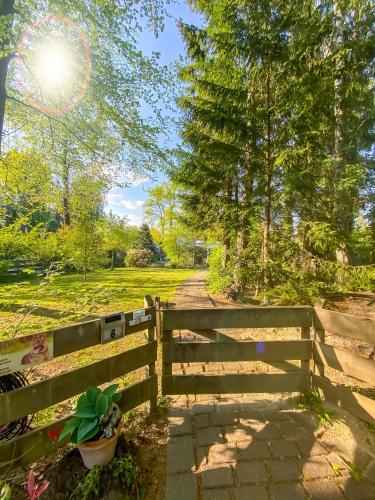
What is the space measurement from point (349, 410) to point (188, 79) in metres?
7.63

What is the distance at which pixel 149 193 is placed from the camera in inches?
996

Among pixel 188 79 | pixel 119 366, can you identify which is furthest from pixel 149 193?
pixel 119 366

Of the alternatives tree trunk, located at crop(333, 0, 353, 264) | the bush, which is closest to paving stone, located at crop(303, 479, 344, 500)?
tree trunk, located at crop(333, 0, 353, 264)

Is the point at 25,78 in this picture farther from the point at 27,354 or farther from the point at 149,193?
the point at 149,193

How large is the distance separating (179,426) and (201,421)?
0.73ft

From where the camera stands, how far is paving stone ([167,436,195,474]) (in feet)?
6.18

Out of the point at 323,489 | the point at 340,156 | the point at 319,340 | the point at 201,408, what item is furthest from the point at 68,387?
the point at 340,156

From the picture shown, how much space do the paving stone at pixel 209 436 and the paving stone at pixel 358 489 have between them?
92 cm

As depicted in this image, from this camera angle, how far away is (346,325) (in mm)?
2264

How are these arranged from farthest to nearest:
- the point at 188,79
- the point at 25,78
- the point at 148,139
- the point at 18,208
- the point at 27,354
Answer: the point at 18,208, the point at 188,79, the point at 148,139, the point at 25,78, the point at 27,354

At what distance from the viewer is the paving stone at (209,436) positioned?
2.13 m

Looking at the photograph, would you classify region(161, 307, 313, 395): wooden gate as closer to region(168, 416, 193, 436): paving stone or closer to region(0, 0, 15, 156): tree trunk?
region(168, 416, 193, 436): paving stone

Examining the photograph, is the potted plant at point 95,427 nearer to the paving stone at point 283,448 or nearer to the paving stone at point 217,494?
the paving stone at point 217,494

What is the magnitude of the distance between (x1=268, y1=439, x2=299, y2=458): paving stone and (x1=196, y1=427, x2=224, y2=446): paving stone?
43 centimetres
